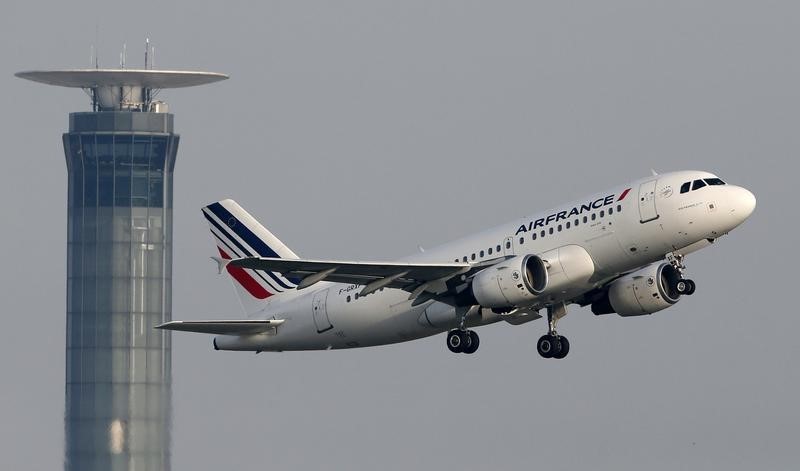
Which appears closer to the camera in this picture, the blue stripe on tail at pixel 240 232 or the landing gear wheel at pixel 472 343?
the landing gear wheel at pixel 472 343

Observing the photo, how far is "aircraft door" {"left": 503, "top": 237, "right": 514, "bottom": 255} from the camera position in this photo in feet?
312

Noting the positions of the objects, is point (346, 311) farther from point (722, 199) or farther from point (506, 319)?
point (722, 199)

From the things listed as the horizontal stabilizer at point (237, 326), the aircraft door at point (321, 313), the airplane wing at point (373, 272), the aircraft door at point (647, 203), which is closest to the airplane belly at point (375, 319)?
the aircraft door at point (321, 313)

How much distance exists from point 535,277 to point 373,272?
7.11m

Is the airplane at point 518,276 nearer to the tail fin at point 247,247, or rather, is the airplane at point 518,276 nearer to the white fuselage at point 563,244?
the white fuselage at point 563,244

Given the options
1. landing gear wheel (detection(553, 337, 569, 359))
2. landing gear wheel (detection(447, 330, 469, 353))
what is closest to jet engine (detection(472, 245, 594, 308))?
landing gear wheel (detection(447, 330, 469, 353))

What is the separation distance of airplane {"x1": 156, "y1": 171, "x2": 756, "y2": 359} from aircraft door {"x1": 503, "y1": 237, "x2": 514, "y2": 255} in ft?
0.28

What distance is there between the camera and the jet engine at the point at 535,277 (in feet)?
302

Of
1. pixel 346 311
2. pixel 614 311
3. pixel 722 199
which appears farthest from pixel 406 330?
pixel 722 199

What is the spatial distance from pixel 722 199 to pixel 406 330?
53.7 ft

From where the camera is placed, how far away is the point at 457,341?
9794 centimetres

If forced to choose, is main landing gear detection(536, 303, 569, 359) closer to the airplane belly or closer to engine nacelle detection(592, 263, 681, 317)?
engine nacelle detection(592, 263, 681, 317)

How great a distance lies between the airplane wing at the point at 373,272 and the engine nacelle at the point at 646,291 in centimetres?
781

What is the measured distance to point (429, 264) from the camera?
94688 millimetres
